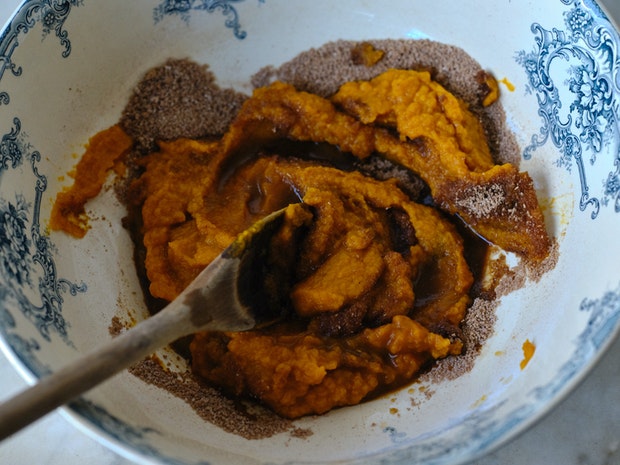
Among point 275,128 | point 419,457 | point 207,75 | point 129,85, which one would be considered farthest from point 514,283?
point 129,85

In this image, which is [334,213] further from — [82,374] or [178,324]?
[82,374]

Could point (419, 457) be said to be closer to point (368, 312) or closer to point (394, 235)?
point (368, 312)

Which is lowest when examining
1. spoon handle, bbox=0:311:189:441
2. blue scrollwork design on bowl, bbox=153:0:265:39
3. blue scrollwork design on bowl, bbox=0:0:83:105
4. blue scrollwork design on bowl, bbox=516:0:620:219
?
spoon handle, bbox=0:311:189:441

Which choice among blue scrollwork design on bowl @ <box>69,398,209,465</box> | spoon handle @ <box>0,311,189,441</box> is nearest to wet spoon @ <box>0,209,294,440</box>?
spoon handle @ <box>0,311,189,441</box>

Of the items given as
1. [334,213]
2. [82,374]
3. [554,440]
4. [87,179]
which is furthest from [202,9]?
[554,440]

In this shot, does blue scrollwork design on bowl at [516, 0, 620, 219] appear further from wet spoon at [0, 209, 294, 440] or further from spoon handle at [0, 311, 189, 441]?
spoon handle at [0, 311, 189, 441]

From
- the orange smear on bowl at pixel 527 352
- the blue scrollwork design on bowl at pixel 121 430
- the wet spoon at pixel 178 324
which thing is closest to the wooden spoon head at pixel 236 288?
the wet spoon at pixel 178 324
